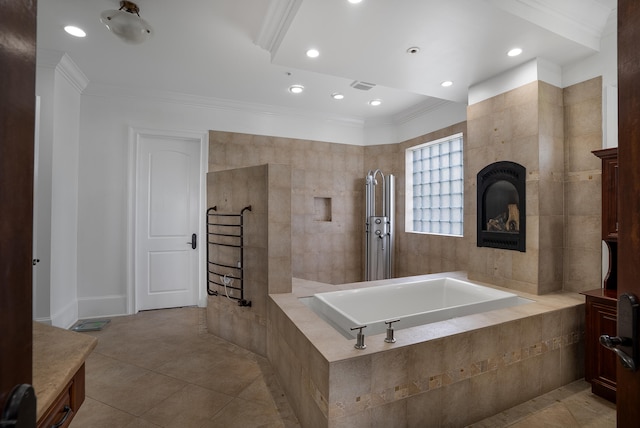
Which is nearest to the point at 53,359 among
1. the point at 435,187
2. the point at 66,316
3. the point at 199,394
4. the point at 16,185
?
the point at 16,185

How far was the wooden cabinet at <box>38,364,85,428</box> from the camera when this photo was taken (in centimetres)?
85

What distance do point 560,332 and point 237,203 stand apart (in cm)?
290

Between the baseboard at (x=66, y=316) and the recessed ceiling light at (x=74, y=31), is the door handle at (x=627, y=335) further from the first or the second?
the baseboard at (x=66, y=316)

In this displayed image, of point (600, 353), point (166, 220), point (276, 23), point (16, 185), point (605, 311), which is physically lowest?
point (600, 353)

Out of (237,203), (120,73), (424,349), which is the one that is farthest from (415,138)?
(120,73)

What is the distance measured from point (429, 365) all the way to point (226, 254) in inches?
84.7

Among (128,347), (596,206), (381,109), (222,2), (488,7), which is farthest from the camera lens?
(381,109)

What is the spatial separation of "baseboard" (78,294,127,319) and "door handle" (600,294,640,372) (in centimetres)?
440

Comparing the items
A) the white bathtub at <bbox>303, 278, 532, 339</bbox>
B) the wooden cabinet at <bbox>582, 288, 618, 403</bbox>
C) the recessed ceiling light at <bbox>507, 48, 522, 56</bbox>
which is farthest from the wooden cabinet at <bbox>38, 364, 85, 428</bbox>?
the recessed ceiling light at <bbox>507, 48, 522, 56</bbox>

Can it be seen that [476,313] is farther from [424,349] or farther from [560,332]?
[424,349]

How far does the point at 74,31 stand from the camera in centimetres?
262

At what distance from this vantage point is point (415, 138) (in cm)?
460

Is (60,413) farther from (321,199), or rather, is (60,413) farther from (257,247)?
(321,199)

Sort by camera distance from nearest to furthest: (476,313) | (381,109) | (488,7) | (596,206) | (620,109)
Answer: (620,109), (488,7), (476,313), (596,206), (381,109)
